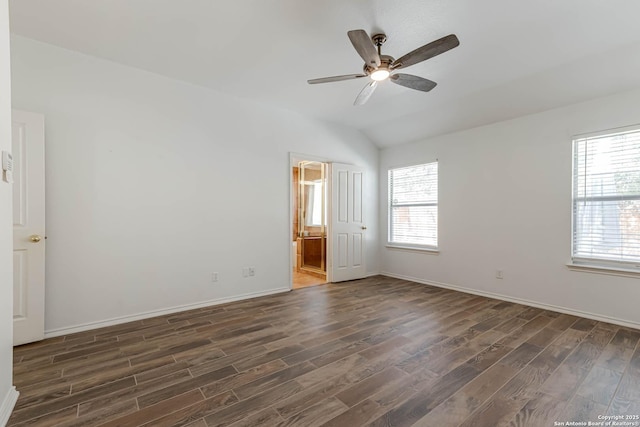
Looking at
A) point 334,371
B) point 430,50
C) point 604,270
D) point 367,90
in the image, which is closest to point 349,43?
point 367,90

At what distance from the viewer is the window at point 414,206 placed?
5.00 metres

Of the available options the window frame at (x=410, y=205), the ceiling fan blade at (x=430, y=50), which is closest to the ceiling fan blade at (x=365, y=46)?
the ceiling fan blade at (x=430, y=50)

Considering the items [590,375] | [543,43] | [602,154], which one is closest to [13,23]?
[543,43]

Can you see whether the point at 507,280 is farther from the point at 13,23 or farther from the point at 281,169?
the point at 13,23

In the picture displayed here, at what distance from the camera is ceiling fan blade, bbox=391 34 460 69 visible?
2060mm

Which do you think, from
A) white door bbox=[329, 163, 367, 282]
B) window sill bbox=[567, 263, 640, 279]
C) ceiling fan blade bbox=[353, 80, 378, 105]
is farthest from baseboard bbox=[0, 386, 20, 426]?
window sill bbox=[567, 263, 640, 279]

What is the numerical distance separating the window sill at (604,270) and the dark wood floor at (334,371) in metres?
0.57

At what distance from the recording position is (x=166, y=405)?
179 centimetres

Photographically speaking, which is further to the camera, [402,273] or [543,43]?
[402,273]

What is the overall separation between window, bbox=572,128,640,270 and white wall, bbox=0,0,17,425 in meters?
5.23

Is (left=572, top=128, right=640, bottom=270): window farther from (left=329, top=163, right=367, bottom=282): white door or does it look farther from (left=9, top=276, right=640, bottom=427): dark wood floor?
(left=329, top=163, right=367, bottom=282): white door

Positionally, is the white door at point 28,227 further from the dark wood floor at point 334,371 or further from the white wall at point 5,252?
the white wall at point 5,252

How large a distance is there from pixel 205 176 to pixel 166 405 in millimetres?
2627

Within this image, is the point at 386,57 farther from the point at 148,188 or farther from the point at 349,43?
the point at 148,188
